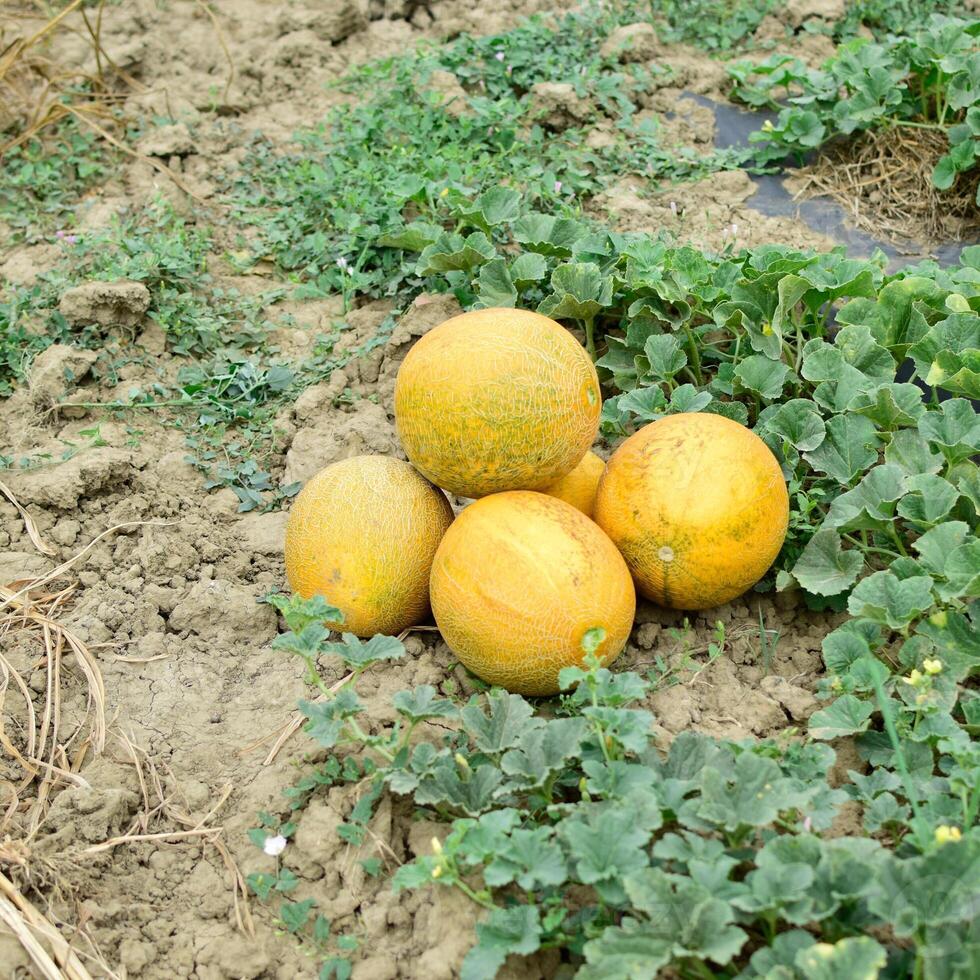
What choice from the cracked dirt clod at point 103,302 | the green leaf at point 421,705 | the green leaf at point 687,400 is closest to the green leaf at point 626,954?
the green leaf at point 421,705

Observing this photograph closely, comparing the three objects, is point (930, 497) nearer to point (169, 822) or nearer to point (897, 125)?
point (169, 822)

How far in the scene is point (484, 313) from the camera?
3.03 metres

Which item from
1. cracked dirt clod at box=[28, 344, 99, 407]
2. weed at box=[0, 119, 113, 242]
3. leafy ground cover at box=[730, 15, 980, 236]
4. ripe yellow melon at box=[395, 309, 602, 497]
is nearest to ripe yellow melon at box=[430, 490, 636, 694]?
ripe yellow melon at box=[395, 309, 602, 497]

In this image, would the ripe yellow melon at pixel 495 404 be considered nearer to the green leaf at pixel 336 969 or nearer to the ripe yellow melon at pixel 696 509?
the ripe yellow melon at pixel 696 509

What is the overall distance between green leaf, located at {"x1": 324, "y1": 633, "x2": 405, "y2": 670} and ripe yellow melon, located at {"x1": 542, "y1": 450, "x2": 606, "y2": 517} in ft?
2.35

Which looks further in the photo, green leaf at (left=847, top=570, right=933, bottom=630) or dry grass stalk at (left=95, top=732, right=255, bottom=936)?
green leaf at (left=847, top=570, right=933, bottom=630)

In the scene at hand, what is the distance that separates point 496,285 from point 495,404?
1178mm

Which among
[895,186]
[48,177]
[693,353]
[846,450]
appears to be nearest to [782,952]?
[846,450]

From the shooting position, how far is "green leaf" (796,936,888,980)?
188cm

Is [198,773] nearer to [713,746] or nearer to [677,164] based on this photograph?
[713,746]

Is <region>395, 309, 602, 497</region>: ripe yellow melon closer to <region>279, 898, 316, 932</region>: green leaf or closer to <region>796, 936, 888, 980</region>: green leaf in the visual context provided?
<region>279, 898, 316, 932</region>: green leaf

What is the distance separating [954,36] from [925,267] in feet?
5.17

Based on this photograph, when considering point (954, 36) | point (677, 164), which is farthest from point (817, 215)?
point (954, 36)

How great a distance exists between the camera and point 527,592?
274 centimetres
